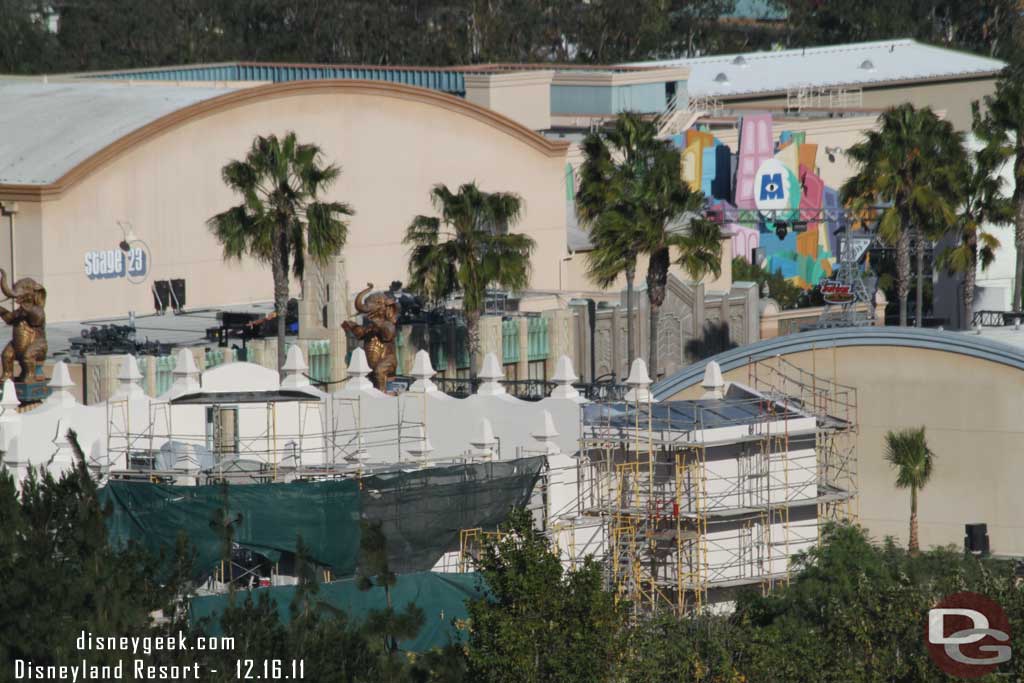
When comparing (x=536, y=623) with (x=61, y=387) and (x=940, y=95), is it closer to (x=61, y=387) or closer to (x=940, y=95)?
(x=61, y=387)

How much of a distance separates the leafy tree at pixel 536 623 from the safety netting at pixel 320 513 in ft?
20.0

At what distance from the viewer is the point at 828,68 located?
128 metres

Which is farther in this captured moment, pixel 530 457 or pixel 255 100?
pixel 255 100

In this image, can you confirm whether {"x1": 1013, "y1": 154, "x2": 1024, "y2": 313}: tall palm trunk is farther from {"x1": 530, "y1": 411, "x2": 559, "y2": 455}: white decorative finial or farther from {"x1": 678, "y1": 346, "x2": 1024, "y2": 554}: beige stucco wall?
{"x1": 530, "y1": 411, "x2": 559, "y2": 455}: white decorative finial

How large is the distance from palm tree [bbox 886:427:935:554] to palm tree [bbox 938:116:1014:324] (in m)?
22.9

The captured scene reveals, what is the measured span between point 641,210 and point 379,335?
32.6 feet

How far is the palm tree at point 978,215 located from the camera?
69.8 metres

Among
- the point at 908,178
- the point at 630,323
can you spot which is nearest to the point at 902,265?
the point at 908,178

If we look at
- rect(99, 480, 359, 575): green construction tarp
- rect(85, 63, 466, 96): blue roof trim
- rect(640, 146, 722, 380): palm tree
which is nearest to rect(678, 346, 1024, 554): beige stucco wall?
rect(640, 146, 722, 380): palm tree

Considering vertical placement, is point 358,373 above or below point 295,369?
below

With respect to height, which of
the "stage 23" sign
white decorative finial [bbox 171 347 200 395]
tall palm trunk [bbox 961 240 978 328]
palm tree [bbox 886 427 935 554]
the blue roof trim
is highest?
the blue roof trim

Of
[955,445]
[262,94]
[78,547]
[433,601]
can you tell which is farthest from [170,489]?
[262,94]

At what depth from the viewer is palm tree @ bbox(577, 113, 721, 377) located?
5950 centimetres

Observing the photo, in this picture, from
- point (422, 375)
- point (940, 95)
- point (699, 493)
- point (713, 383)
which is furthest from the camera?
point (940, 95)
